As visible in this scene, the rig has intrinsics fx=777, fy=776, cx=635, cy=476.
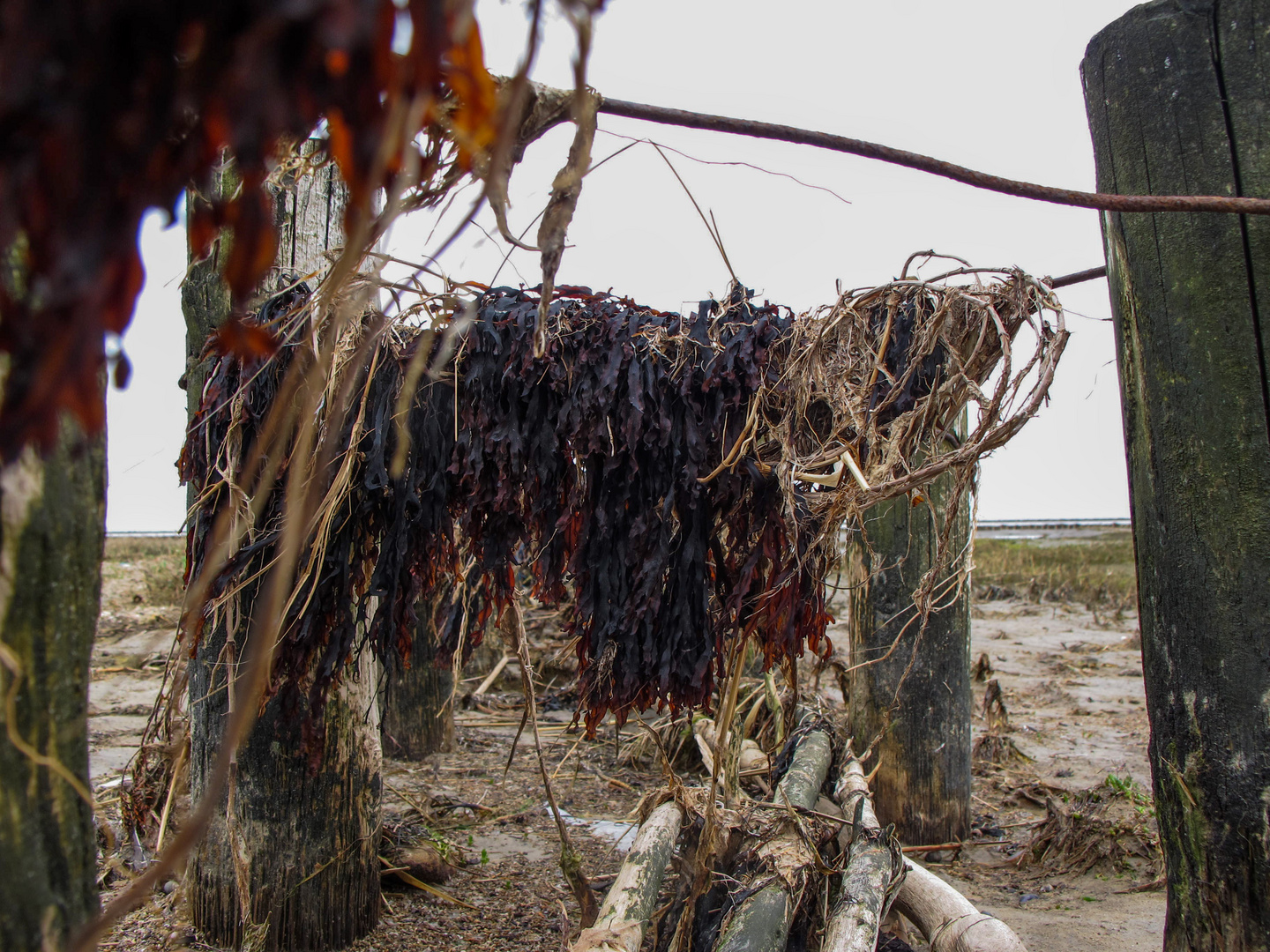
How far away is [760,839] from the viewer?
2.94 meters

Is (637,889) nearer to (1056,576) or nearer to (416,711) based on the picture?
(416,711)

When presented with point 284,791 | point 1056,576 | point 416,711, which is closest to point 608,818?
point 416,711

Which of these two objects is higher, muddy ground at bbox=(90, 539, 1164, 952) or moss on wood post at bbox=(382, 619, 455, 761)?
moss on wood post at bbox=(382, 619, 455, 761)

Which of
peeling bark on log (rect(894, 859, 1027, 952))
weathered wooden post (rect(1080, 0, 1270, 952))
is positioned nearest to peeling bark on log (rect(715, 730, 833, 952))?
peeling bark on log (rect(894, 859, 1027, 952))

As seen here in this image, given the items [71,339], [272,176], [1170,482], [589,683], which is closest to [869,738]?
[589,683]

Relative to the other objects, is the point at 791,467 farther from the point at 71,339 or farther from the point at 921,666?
the point at 921,666

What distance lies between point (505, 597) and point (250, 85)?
2540mm

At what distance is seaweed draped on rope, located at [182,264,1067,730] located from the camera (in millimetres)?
2715

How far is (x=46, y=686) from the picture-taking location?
0.83 metres

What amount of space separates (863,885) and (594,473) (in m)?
1.76

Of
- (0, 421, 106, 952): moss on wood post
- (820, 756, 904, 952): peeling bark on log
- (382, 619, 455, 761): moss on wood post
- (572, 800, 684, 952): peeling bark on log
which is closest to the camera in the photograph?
(0, 421, 106, 952): moss on wood post

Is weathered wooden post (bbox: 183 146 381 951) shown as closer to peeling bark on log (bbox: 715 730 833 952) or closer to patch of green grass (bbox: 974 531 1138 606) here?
peeling bark on log (bbox: 715 730 833 952)

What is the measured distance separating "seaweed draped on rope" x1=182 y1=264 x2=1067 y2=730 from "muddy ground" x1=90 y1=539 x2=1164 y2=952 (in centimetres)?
61

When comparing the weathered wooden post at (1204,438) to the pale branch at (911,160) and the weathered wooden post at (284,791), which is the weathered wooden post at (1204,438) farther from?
the weathered wooden post at (284,791)
